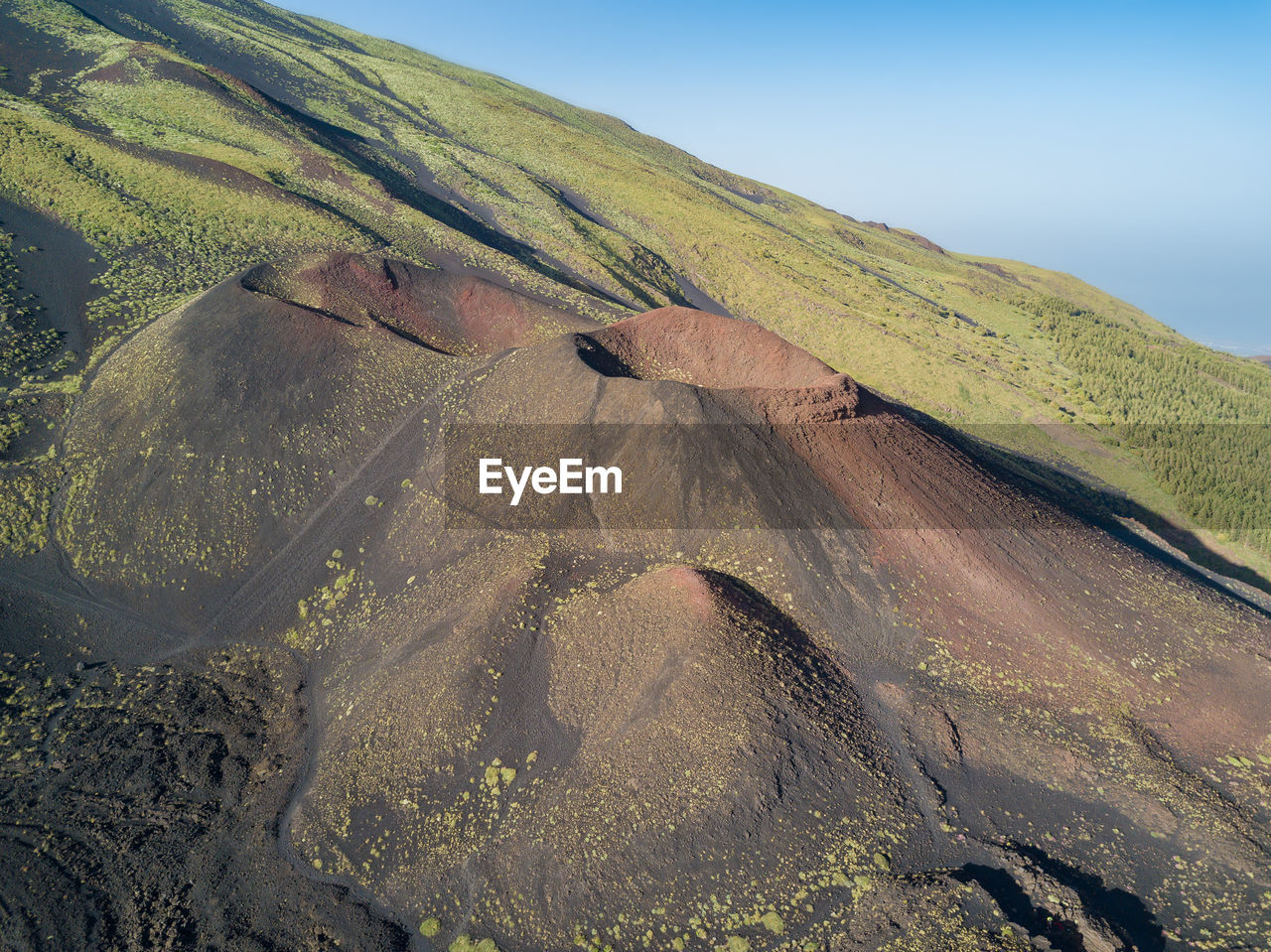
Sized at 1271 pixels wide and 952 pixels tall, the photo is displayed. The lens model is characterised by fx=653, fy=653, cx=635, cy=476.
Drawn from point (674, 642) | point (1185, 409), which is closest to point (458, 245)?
point (674, 642)

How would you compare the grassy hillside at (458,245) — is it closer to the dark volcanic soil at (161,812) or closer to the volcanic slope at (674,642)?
the volcanic slope at (674,642)

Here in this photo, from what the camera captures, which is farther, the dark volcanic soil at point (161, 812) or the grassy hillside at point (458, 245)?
the grassy hillside at point (458, 245)

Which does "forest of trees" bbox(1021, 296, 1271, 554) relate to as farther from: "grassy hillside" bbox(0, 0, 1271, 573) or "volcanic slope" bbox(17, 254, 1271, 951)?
"volcanic slope" bbox(17, 254, 1271, 951)

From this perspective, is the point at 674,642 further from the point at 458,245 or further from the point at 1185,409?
the point at 1185,409

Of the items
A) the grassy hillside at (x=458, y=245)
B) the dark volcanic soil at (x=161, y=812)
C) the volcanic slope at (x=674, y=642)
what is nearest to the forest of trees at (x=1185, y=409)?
the grassy hillside at (x=458, y=245)

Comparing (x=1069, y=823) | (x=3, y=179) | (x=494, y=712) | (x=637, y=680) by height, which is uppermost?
(x=3, y=179)

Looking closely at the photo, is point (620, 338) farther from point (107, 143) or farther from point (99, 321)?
point (107, 143)

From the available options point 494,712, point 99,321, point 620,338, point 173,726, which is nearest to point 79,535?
point 173,726
